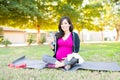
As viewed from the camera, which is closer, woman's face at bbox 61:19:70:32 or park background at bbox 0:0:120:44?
woman's face at bbox 61:19:70:32

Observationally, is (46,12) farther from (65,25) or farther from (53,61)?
(53,61)

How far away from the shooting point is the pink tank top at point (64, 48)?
4.82m

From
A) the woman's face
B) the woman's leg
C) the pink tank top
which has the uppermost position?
the woman's face

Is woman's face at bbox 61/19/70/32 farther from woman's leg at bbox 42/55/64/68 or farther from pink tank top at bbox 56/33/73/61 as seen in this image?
woman's leg at bbox 42/55/64/68

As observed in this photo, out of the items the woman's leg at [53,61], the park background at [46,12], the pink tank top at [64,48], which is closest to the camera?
the woman's leg at [53,61]

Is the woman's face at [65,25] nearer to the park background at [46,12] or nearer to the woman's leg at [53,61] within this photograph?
the woman's leg at [53,61]

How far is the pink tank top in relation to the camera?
4.82m

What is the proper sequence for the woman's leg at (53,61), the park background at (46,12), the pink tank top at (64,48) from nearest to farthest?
the woman's leg at (53,61), the pink tank top at (64,48), the park background at (46,12)

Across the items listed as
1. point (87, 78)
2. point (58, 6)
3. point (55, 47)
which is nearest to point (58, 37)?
point (55, 47)

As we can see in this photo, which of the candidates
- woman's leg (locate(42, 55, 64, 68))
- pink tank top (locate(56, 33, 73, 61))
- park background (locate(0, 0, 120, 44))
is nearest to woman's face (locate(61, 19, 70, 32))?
pink tank top (locate(56, 33, 73, 61))

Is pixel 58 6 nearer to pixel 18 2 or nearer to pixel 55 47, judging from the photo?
pixel 18 2

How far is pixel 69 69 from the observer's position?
439 centimetres

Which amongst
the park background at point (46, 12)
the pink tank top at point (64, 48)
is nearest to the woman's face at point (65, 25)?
the pink tank top at point (64, 48)

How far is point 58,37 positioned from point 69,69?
0.85 metres
